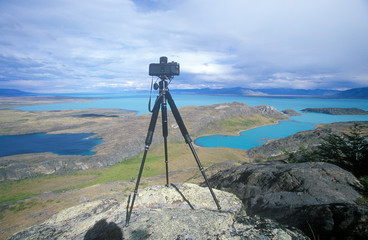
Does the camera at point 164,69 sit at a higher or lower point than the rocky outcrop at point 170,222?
higher

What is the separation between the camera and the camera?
13.7 ft

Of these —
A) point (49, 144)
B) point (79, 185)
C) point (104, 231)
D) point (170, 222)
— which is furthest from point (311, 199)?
point (49, 144)

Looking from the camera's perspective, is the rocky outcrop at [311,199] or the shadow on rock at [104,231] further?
the shadow on rock at [104,231]

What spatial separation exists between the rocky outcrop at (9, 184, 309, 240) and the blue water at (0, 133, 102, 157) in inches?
1568

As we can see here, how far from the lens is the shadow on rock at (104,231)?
317cm

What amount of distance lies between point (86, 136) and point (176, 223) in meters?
63.6

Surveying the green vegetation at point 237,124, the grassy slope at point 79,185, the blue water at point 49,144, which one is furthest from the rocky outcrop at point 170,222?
the green vegetation at point 237,124

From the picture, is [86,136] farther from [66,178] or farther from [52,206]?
[52,206]

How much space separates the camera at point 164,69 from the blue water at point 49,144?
135 feet

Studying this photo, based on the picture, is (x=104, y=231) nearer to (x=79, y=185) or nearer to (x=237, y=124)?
(x=79, y=185)

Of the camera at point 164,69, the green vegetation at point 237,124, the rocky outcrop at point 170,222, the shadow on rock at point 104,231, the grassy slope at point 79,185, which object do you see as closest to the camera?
the rocky outcrop at point 170,222

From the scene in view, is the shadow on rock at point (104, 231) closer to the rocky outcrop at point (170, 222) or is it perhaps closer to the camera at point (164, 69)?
the rocky outcrop at point (170, 222)

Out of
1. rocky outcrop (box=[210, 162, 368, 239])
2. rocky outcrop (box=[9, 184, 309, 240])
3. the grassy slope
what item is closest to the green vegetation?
the grassy slope

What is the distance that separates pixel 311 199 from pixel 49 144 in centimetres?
6157
